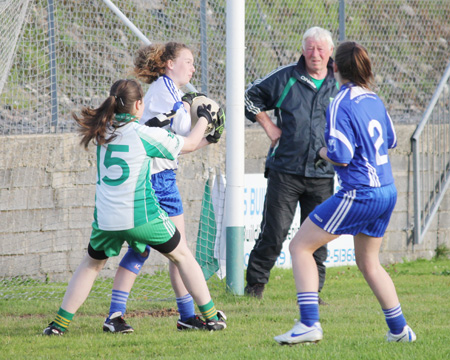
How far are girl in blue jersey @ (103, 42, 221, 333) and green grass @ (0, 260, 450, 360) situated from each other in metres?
0.18

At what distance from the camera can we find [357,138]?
13.5 ft

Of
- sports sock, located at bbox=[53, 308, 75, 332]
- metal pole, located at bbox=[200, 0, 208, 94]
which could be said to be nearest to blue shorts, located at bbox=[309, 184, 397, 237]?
sports sock, located at bbox=[53, 308, 75, 332]

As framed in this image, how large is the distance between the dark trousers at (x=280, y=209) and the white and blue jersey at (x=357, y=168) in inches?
71.4

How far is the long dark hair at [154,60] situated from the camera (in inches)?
194

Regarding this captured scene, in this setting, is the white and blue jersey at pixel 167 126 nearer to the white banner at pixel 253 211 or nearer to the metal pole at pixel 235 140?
the metal pole at pixel 235 140

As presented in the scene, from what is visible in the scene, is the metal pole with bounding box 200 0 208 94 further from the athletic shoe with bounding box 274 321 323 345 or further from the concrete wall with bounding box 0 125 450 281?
the athletic shoe with bounding box 274 321 323 345

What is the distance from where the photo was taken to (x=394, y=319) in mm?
4148

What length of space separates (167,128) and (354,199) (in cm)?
148

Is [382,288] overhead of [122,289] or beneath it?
overhead

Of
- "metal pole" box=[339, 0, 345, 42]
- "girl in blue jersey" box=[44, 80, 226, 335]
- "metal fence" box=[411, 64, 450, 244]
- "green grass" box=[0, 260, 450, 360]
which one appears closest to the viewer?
"green grass" box=[0, 260, 450, 360]

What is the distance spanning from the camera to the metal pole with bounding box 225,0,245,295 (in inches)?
242

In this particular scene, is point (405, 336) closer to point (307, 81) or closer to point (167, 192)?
point (167, 192)

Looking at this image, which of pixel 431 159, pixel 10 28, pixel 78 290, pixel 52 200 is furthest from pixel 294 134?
pixel 431 159

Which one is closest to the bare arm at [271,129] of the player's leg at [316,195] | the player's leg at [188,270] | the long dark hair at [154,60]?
the player's leg at [316,195]
